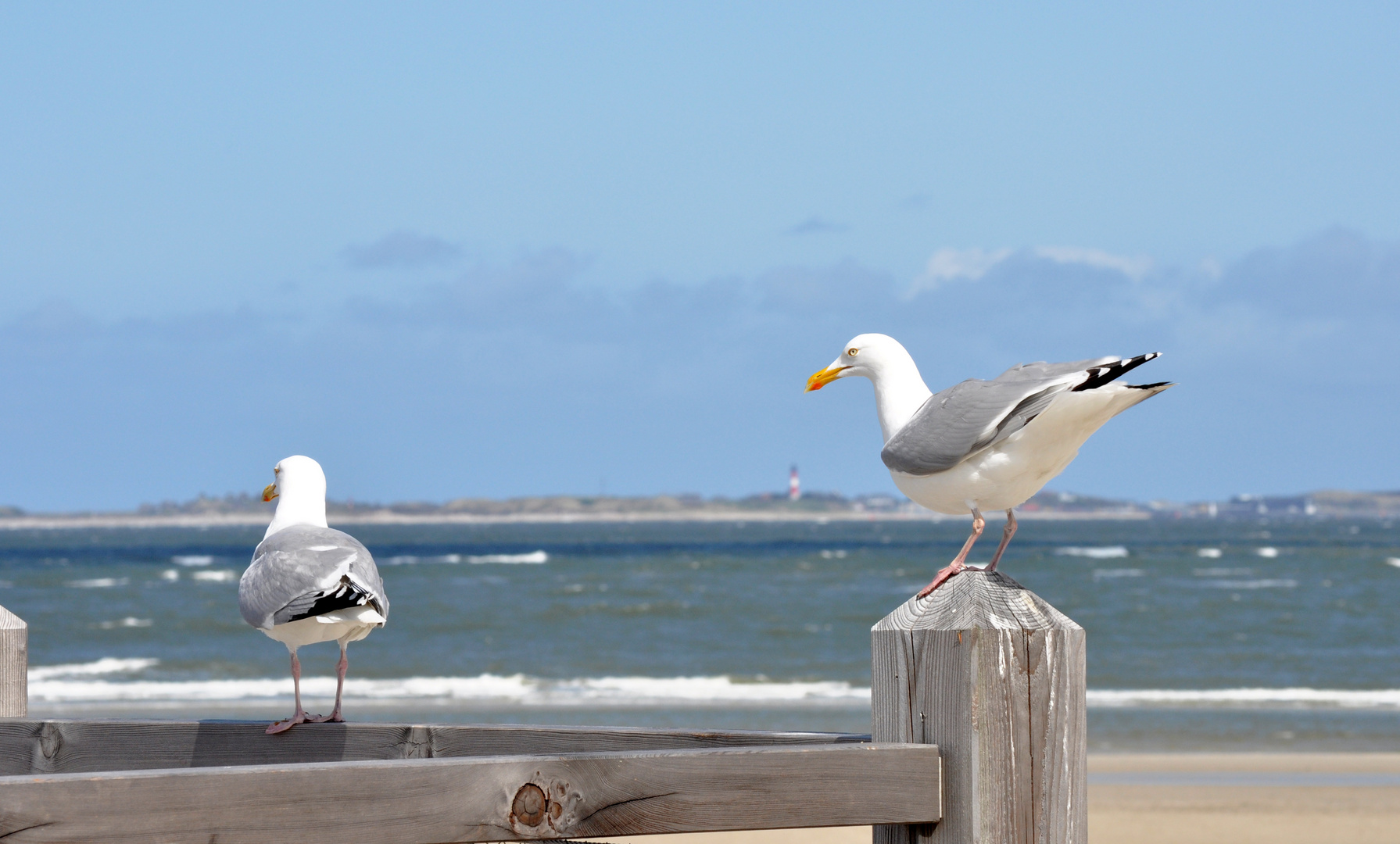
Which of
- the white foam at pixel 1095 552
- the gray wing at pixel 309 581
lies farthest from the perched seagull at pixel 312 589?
the white foam at pixel 1095 552

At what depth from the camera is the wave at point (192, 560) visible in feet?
172

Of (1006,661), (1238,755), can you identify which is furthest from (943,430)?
(1238,755)

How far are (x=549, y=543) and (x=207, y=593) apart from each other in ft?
148

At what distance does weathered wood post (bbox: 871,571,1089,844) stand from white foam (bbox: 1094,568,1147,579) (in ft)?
120

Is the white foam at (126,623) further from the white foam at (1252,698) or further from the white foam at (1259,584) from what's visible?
the white foam at (1259,584)

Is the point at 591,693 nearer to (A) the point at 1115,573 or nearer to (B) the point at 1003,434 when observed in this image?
(B) the point at 1003,434

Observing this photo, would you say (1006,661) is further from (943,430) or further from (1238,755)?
(1238,755)

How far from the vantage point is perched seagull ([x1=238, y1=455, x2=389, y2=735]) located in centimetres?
278

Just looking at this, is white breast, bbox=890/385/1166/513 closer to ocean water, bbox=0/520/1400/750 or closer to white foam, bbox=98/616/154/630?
ocean water, bbox=0/520/1400/750

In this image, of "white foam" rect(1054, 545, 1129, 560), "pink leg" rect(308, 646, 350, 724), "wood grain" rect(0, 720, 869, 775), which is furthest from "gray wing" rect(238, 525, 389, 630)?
"white foam" rect(1054, 545, 1129, 560)

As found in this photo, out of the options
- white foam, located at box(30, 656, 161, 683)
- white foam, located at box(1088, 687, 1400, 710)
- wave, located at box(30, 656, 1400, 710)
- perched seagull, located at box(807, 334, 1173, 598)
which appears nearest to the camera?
perched seagull, located at box(807, 334, 1173, 598)

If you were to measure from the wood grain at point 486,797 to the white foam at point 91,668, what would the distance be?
61.7 feet

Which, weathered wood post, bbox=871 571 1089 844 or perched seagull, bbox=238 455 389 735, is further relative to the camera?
perched seagull, bbox=238 455 389 735

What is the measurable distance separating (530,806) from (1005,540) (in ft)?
3.31
